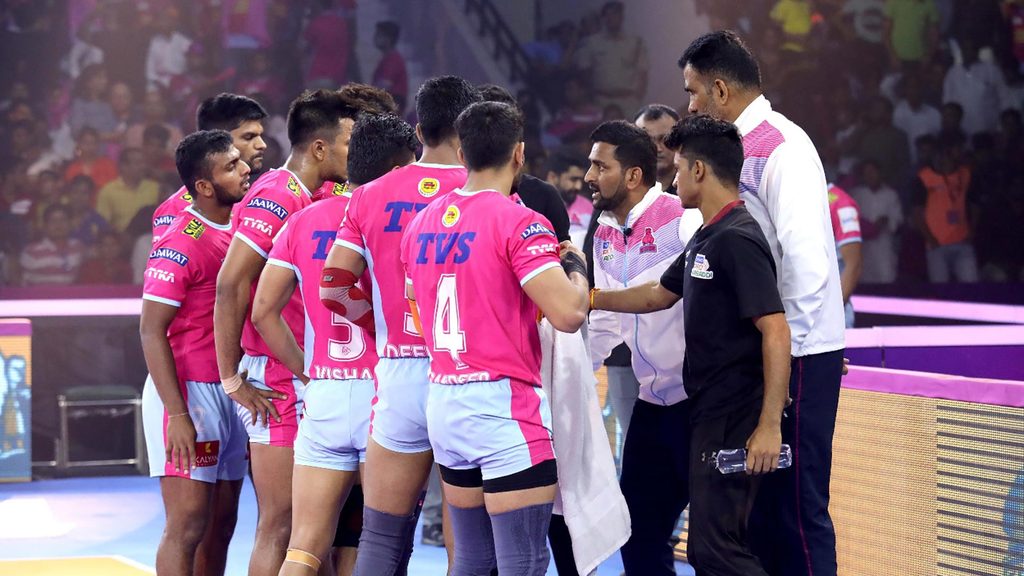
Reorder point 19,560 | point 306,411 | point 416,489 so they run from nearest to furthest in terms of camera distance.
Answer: point 416,489 → point 306,411 → point 19,560

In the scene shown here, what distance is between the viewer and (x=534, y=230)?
308 cm

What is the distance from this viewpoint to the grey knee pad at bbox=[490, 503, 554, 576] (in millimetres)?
3096

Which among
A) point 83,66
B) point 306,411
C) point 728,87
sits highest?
point 83,66

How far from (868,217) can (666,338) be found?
30.0ft

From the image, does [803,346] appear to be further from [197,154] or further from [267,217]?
[197,154]

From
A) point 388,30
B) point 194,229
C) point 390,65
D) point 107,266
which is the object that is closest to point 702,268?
point 194,229

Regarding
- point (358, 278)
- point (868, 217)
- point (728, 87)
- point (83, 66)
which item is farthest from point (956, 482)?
point (83, 66)

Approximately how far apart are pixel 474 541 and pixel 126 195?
854 centimetres

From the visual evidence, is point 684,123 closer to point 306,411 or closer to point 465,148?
point 465,148

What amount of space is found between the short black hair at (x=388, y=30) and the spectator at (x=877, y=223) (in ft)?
17.0

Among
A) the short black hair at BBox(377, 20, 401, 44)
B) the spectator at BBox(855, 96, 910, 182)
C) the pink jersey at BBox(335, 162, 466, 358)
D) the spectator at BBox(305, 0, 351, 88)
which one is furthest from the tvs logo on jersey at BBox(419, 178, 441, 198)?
the spectator at BBox(855, 96, 910, 182)

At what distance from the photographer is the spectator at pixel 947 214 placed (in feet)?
40.2

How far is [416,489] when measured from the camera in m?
3.48

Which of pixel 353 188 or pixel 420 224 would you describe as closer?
pixel 420 224
